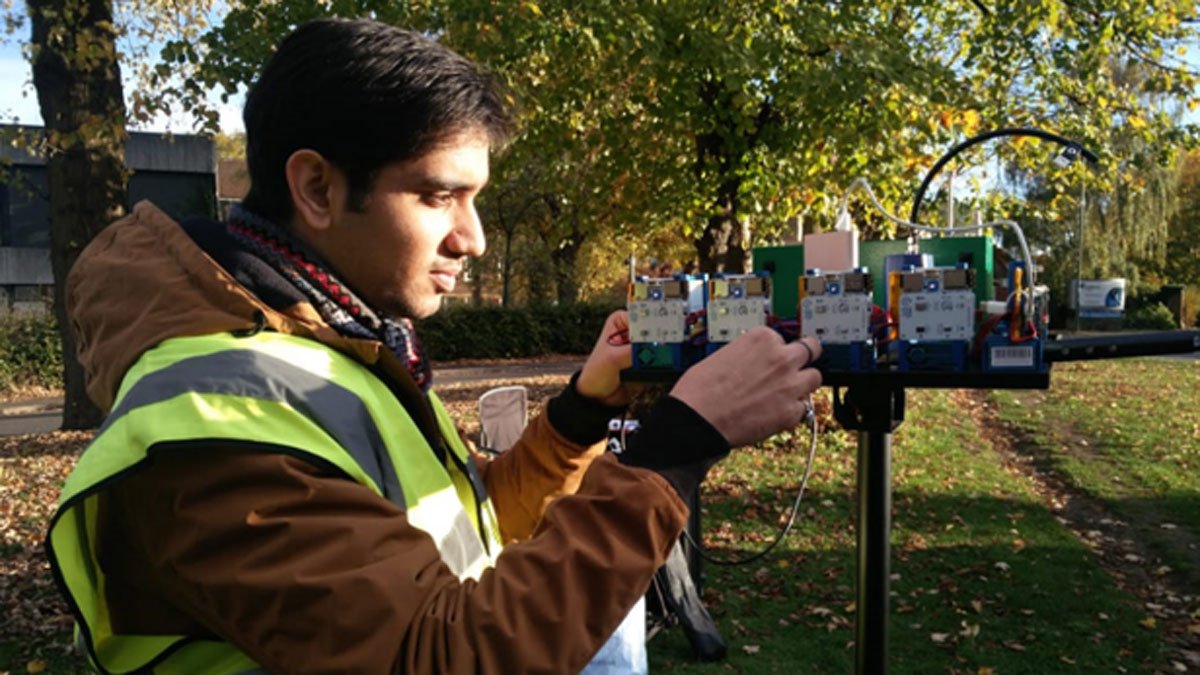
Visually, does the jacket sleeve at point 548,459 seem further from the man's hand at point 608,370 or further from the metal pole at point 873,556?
the metal pole at point 873,556

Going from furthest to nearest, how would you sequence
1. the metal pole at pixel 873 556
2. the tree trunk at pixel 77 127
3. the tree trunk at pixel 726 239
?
the tree trunk at pixel 726 239, the tree trunk at pixel 77 127, the metal pole at pixel 873 556

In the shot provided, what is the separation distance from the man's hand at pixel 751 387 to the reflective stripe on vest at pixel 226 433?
1.41ft

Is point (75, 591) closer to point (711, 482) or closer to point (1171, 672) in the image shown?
point (1171, 672)

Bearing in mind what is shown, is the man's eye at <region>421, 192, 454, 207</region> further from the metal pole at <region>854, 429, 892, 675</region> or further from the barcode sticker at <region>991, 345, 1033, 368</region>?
the metal pole at <region>854, 429, 892, 675</region>

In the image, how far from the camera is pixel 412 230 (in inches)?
59.2

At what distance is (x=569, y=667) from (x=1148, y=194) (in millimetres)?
Answer: 45820

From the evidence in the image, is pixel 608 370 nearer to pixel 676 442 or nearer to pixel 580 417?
pixel 580 417

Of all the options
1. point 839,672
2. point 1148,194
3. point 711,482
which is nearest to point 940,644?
point 839,672

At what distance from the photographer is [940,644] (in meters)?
5.38

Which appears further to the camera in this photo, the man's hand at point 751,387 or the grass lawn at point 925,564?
the grass lawn at point 925,564

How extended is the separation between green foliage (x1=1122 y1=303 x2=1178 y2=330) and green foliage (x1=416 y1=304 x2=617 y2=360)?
927 inches

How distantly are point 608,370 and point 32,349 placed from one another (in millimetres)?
23508

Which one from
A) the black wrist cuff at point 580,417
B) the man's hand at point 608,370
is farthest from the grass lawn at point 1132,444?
the black wrist cuff at point 580,417

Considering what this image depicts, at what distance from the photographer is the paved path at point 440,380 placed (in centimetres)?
→ 1609
